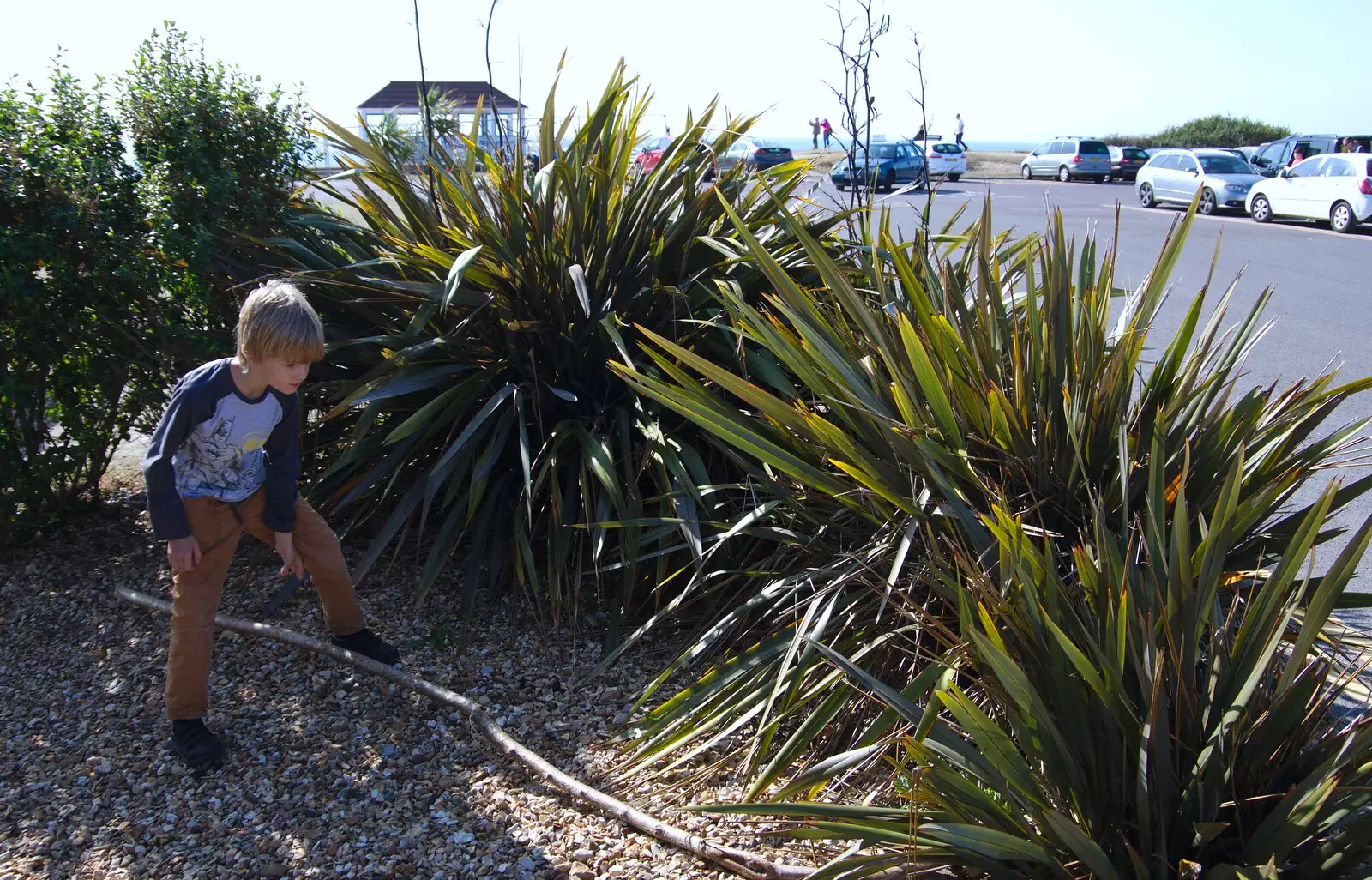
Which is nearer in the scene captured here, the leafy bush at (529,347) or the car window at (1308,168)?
the leafy bush at (529,347)

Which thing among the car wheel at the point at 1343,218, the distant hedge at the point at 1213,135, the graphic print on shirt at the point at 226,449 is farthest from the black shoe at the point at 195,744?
the distant hedge at the point at 1213,135

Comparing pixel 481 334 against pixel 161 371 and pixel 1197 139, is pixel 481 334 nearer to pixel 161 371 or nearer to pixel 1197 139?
pixel 161 371

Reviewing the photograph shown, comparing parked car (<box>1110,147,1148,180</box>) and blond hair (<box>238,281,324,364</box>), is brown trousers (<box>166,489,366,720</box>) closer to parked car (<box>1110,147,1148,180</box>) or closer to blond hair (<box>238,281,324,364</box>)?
blond hair (<box>238,281,324,364</box>)

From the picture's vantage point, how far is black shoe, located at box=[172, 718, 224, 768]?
2895 millimetres

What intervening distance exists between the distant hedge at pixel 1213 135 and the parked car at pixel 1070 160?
11.1 m

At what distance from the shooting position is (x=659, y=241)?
423 centimetres

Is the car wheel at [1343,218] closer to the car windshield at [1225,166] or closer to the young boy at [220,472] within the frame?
the car windshield at [1225,166]

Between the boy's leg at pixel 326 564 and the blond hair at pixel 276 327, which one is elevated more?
the blond hair at pixel 276 327

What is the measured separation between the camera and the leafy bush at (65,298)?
385 cm

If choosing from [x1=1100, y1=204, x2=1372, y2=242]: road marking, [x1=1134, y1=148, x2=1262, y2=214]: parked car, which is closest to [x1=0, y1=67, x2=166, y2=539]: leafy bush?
[x1=1100, y1=204, x2=1372, y2=242]: road marking

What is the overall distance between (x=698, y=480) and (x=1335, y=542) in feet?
10.6

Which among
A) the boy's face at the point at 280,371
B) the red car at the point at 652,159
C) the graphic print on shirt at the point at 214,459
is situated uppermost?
the red car at the point at 652,159

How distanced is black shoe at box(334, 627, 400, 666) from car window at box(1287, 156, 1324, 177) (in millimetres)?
20908

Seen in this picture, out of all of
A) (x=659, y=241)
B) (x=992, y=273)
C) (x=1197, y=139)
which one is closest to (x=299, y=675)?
(x=659, y=241)
